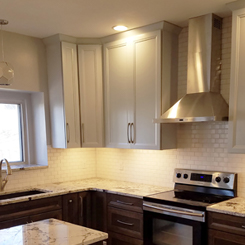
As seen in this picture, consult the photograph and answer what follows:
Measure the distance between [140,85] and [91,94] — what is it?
0.71 meters

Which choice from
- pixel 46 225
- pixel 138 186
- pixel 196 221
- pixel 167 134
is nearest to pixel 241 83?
pixel 167 134

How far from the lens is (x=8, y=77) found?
233 cm

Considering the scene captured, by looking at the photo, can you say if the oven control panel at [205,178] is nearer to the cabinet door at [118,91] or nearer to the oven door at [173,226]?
the oven door at [173,226]

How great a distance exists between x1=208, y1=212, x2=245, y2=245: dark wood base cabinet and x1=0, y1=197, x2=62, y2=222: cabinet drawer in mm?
1579

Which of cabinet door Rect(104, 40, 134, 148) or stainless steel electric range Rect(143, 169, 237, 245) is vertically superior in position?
cabinet door Rect(104, 40, 134, 148)

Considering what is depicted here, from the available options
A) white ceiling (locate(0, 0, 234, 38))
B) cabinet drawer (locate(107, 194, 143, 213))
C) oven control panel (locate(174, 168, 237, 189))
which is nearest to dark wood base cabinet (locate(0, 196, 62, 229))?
cabinet drawer (locate(107, 194, 143, 213))

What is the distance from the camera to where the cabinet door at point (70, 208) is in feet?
9.98

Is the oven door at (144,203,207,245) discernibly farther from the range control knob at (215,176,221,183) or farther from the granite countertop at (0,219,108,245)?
the granite countertop at (0,219,108,245)

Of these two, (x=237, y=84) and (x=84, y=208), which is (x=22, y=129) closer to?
(x=84, y=208)

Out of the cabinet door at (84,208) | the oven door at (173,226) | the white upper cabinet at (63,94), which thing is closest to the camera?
the oven door at (173,226)

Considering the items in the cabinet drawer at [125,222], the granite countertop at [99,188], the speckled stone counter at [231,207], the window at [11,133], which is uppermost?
the window at [11,133]

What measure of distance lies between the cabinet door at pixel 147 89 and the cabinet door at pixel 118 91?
9 centimetres

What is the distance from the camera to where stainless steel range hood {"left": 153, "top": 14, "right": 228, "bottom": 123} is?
8.75 feet

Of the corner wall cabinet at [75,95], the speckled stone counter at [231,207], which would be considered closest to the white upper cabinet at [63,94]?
the corner wall cabinet at [75,95]
